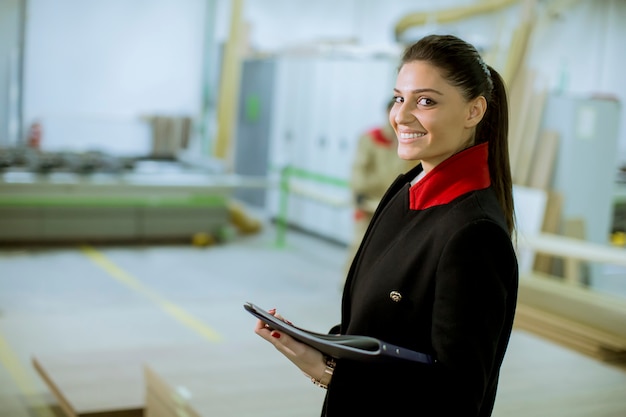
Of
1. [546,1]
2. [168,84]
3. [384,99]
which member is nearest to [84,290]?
[384,99]

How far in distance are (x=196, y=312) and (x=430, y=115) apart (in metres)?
5.25

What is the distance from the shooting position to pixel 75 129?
11922mm

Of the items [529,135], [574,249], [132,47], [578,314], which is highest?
[132,47]

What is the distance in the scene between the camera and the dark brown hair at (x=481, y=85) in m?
1.72

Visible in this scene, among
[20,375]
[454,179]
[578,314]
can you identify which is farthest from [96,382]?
[578,314]

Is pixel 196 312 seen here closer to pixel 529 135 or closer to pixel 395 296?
pixel 529 135

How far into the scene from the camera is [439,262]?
1.62m

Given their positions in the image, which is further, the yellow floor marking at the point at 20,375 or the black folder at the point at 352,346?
the yellow floor marking at the point at 20,375

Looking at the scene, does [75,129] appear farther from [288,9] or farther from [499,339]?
[499,339]

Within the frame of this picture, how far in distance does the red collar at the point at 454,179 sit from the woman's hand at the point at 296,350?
0.38 meters

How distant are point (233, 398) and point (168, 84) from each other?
9.57 metres

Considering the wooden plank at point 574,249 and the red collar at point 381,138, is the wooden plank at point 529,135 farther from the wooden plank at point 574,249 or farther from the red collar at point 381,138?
the red collar at point 381,138

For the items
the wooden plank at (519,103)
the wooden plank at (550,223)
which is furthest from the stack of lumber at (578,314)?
the wooden plank at (519,103)

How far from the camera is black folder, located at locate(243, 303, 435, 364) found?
63.6 inches
